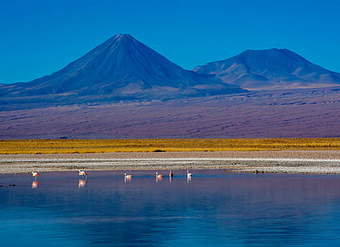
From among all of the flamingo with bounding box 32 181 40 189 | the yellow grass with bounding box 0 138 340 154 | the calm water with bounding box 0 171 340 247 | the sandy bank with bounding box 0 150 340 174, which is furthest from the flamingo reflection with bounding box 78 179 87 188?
the yellow grass with bounding box 0 138 340 154

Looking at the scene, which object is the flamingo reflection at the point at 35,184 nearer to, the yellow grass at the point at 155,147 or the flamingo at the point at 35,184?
the flamingo at the point at 35,184

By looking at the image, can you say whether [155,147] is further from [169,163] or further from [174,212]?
[174,212]

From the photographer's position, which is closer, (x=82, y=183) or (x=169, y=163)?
(x=82, y=183)

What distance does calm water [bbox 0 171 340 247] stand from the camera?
17.9 metres

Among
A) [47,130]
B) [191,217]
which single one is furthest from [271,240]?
[47,130]

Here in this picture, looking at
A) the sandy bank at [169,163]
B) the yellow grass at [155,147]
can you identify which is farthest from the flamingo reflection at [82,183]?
the yellow grass at [155,147]

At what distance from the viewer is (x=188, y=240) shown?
58.0 feet

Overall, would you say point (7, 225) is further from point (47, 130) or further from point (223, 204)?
point (47, 130)

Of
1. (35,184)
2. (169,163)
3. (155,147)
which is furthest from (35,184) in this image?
(155,147)

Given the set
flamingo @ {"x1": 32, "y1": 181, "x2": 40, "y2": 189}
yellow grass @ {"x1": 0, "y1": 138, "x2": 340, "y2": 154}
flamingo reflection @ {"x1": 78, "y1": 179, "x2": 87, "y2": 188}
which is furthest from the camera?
yellow grass @ {"x1": 0, "y1": 138, "x2": 340, "y2": 154}

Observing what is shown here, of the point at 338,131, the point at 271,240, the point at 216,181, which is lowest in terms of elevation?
the point at 271,240

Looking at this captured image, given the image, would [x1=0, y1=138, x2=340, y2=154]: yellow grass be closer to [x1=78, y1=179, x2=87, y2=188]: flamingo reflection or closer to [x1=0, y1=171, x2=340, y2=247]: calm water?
[x1=78, y1=179, x2=87, y2=188]: flamingo reflection

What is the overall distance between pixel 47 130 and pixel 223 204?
481 ft

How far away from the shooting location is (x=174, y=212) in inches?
877
